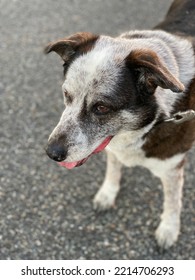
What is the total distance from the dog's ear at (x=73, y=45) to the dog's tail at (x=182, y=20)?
0.89m

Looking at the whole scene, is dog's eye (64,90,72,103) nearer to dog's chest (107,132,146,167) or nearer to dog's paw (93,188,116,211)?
dog's chest (107,132,146,167)

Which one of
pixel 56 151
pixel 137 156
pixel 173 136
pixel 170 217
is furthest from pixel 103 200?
pixel 56 151

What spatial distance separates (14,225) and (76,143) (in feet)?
4.73

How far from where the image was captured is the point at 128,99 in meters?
2.68

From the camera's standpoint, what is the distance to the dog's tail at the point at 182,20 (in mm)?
3398

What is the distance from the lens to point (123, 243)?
12.3 ft

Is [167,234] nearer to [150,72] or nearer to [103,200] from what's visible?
[103,200]

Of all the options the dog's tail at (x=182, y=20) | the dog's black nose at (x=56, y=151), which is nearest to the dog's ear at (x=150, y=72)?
the dog's black nose at (x=56, y=151)

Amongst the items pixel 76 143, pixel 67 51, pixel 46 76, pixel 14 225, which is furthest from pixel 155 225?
pixel 46 76

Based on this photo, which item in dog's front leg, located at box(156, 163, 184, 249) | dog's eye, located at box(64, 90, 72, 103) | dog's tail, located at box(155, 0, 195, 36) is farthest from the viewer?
dog's front leg, located at box(156, 163, 184, 249)

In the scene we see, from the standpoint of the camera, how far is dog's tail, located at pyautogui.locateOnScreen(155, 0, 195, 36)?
134 inches

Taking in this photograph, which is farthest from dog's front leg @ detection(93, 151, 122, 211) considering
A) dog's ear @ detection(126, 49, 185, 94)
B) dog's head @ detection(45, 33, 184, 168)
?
dog's ear @ detection(126, 49, 185, 94)

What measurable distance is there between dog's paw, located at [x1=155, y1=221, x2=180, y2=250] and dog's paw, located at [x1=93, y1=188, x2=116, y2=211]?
0.50 m

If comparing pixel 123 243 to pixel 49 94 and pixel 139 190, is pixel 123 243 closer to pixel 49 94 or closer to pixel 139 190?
pixel 139 190
